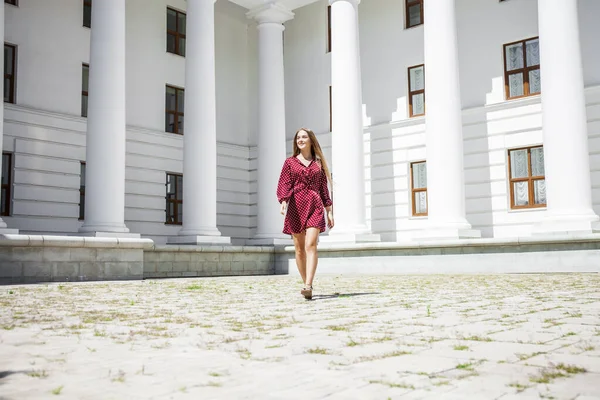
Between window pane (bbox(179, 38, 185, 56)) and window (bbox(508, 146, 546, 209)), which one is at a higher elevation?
window pane (bbox(179, 38, 185, 56))

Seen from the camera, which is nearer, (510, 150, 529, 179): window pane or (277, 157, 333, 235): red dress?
(277, 157, 333, 235): red dress

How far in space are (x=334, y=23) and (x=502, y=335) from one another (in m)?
19.4

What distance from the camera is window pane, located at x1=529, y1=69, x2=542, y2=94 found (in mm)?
22312

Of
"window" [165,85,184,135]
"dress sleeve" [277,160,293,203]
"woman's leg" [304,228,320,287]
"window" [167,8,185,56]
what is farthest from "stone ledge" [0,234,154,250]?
"window" [167,8,185,56]

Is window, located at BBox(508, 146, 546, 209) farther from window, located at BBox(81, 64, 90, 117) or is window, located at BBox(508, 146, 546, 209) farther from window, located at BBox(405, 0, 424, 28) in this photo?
window, located at BBox(81, 64, 90, 117)

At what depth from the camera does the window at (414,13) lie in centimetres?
2562

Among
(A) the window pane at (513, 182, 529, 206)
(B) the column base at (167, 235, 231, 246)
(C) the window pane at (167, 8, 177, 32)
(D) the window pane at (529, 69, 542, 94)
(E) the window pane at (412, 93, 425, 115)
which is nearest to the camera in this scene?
(B) the column base at (167, 235, 231, 246)

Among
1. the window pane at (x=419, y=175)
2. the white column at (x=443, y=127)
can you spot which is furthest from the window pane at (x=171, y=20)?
the white column at (x=443, y=127)

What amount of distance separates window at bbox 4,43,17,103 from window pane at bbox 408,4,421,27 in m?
14.6

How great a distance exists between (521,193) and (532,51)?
492 centimetres

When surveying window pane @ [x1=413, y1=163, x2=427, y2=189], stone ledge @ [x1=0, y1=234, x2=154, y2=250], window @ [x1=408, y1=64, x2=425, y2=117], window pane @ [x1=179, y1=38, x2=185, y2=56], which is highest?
window pane @ [x1=179, y1=38, x2=185, y2=56]

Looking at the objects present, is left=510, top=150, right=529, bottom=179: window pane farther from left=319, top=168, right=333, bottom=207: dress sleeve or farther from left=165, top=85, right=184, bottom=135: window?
left=319, top=168, right=333, bottom=207: dress sleeve

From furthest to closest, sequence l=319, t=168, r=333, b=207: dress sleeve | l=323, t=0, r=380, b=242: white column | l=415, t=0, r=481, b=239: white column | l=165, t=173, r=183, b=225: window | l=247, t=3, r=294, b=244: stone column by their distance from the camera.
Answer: l=165, t=173, r=183, b=225: window
l=247, t=3, r=294, b=244: stone column
l=323, t=0, r=380, b=242: white column
l=415, t=0, r=481, b=239: white column
l=319, t=168, r=333, b=207: dress sleeve

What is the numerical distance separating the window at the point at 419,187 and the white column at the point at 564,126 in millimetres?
6744
